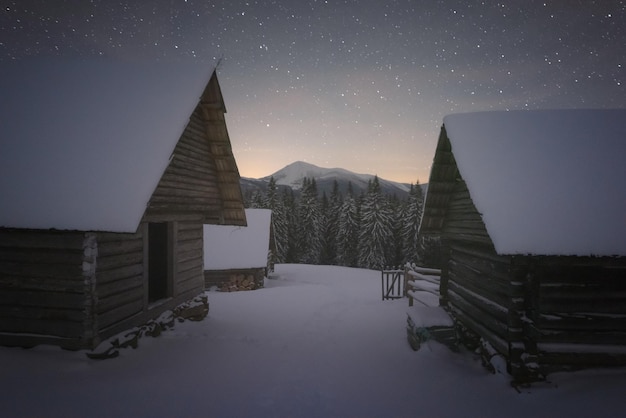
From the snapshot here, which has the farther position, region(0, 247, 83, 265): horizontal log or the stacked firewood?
the stacked firewood

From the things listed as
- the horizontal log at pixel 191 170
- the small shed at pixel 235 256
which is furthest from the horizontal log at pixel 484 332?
the small shed at pixel 235 256

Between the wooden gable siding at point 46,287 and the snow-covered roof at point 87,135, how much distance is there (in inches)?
21.4

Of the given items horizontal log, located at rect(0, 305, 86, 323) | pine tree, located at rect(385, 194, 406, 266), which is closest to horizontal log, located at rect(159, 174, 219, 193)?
horizontal log, located at rect(0, 305, 86, 323)

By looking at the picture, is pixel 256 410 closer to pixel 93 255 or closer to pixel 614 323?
pixel 93 255

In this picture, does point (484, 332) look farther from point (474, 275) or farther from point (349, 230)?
point (349, 230)

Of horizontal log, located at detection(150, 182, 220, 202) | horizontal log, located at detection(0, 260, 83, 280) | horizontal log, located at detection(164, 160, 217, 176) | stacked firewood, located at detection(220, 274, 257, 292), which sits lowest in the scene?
stacked firewood, located at detection(220, 274, 257, 292)

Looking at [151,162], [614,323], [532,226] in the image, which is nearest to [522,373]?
[614,323]

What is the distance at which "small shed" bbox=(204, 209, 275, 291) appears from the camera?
25.8m

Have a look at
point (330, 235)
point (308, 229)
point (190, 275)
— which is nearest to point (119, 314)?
point (190, 275)

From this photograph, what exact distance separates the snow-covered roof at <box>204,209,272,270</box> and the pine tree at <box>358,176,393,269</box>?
2381 cm

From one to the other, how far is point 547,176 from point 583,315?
10.4ft

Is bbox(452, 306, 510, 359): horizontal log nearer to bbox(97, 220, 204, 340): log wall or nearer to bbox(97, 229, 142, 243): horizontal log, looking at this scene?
bbox(97, 220, 204, 340): log wall

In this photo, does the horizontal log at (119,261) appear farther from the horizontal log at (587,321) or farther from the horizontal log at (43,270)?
the horizontal log at (587,321)

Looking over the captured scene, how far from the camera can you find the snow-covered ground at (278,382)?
5.95m
